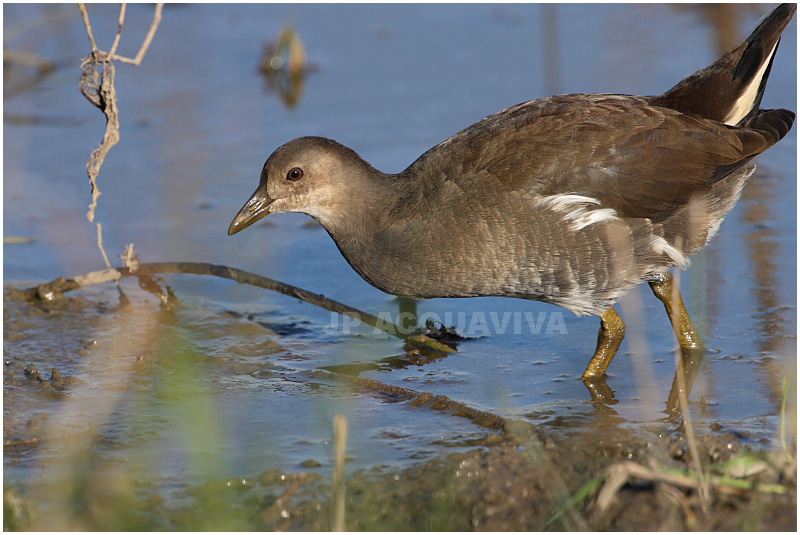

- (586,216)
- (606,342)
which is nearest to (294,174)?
(586,216)

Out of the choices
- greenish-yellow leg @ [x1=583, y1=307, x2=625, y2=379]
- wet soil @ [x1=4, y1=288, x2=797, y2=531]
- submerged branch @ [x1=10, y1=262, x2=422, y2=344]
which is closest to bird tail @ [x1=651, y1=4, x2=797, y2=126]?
greenish-yellow leg @ [x1=583, y1=307, x2=625, y2=379]

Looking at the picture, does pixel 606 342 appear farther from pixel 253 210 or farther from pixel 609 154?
pixel 253 210

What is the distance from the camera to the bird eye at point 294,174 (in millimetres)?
4520

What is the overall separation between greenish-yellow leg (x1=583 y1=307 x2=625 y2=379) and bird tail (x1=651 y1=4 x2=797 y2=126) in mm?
1082

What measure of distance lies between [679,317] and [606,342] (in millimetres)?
393

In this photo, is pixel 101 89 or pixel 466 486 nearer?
pixel 466 486

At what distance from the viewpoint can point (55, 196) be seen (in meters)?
6.53

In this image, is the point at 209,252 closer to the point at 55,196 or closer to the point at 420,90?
the point at 55,196

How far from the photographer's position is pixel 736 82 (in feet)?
15.0

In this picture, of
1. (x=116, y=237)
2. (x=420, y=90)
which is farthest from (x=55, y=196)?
(x=420, y=90)

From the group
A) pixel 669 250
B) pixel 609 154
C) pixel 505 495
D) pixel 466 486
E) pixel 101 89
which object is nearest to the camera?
pixel 505 495

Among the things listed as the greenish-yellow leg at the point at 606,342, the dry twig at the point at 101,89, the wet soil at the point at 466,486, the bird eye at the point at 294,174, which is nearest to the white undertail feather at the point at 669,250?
the greenish-yellow leg at the point at 606,342

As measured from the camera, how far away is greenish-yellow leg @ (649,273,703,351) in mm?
4656

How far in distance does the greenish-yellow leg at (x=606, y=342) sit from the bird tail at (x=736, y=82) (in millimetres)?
1082
